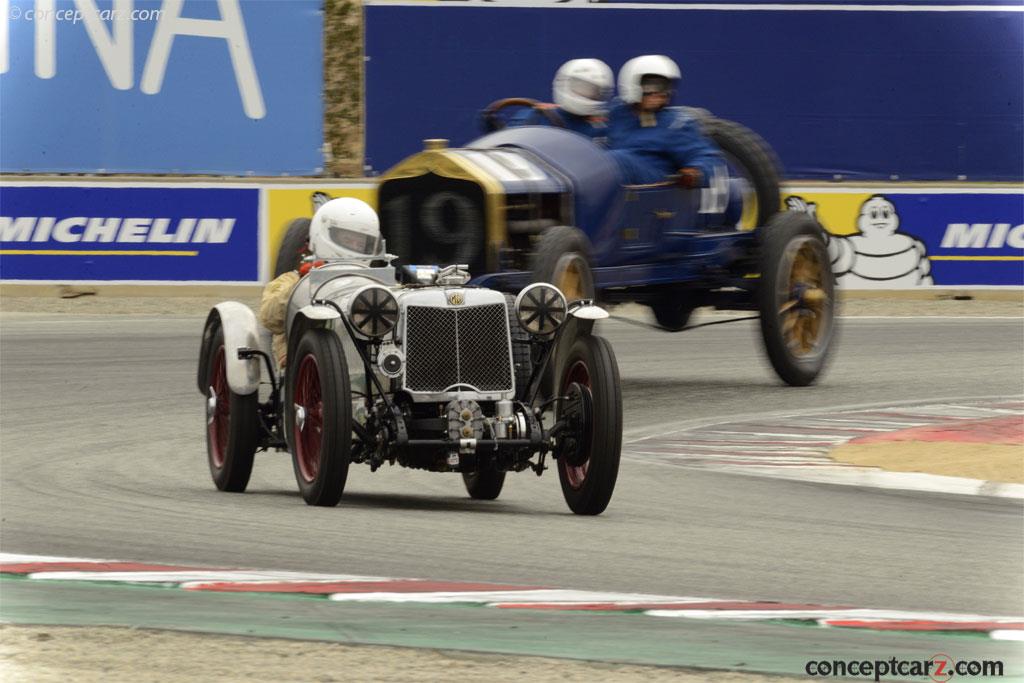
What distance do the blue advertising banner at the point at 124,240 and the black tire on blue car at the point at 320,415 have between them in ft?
41.9

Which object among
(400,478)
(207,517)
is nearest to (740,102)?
(400,478)

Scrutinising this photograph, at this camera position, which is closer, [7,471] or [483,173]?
[7,471]

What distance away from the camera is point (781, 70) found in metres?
23.9

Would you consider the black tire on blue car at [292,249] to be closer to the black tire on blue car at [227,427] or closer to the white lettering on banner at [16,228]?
the black tire on blue car at [227,427]

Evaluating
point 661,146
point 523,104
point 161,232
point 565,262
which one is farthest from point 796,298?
point 161,232

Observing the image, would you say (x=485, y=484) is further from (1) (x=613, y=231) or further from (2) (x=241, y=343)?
(1) (x=613, y=231)

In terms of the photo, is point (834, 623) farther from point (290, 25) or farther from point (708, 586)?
point (290, 25)

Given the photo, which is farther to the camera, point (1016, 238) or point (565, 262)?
point (1016, 238)

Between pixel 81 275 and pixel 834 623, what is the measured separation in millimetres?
16462

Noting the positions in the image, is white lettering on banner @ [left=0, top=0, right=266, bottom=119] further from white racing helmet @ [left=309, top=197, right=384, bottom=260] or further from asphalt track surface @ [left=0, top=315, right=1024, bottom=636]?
white racing helmet @ [left=309, top=197, right=384, bottom=260]

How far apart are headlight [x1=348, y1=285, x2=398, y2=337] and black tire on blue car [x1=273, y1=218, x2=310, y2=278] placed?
1970 millimetres

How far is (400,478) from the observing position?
34.9 feet

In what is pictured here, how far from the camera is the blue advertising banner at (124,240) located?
21.8m

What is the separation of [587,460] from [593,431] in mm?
248
